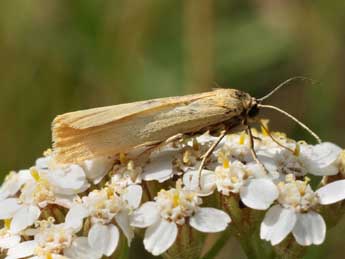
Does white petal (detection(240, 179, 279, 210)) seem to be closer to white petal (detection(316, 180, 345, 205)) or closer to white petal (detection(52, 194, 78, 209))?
white petal (detection(316, 180, 345, 205))

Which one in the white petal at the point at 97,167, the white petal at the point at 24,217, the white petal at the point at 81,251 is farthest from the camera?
the white petal at the point at 97,167

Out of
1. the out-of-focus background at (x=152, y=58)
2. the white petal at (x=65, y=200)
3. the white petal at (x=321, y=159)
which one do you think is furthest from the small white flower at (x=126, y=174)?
the out-of-focus background at (x=152, y=58)

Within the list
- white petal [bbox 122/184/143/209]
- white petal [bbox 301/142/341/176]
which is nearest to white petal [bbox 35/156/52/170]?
white petal [bbox 122/184/143/209]

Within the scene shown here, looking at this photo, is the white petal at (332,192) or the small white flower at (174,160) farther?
the small white flower at (174,160)

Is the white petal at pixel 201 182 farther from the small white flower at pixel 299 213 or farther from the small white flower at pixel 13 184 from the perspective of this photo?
the small white flower at pixel 13 184

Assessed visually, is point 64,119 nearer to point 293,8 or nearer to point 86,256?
point 86,256

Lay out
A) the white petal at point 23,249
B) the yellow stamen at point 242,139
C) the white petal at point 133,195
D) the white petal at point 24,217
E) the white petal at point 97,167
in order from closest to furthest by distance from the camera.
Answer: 1. the white petal at point 23,249
2. the white petal at point 133,195
3. the white petal at point 24,217
4. the white petal at point 97,167
5. the yellow stamen at point 242,139
